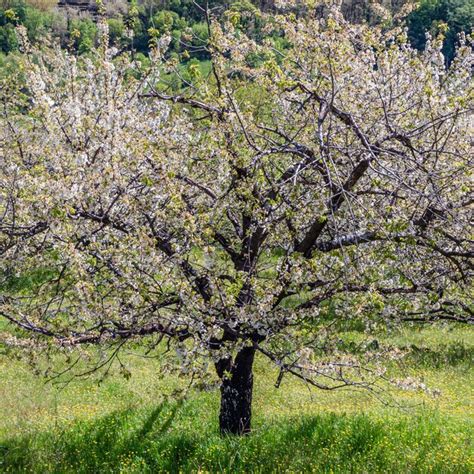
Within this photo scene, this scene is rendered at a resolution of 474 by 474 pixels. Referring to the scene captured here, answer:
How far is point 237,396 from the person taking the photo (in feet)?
26.7

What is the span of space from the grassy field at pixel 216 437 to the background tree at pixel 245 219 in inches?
33.3

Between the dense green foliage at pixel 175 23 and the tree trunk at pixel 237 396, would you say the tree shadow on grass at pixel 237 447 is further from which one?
the dense green foliage at pixel 175 23

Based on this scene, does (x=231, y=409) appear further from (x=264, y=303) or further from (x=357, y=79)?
(x=357, y=79)

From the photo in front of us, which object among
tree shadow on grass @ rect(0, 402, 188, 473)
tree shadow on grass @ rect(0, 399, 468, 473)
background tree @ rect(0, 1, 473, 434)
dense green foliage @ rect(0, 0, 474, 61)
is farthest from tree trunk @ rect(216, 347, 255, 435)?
dense green foliage @ rect(0, 0, 474, 61)

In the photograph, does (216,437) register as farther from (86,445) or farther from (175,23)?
(175,23)

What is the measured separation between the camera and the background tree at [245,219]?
627 centimetres

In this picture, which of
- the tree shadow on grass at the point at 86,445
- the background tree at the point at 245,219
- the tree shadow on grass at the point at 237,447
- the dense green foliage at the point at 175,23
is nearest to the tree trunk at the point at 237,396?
the background tree at the point at 245,219

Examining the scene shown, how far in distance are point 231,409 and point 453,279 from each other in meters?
3.49

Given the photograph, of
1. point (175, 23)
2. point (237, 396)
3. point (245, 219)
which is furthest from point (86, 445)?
point (175, 23)

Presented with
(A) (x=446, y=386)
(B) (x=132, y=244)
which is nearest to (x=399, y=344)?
(A) (x=446, y=386)

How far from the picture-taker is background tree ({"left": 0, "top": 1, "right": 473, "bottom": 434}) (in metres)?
6.27

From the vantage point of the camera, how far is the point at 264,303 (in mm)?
6441

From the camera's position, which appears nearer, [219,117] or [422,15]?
[219,117]

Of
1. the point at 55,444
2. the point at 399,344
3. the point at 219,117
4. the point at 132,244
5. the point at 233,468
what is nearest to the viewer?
the point at 132,244
